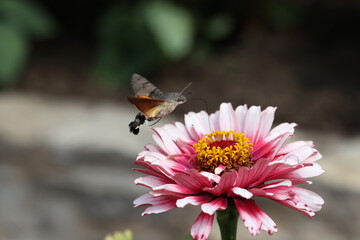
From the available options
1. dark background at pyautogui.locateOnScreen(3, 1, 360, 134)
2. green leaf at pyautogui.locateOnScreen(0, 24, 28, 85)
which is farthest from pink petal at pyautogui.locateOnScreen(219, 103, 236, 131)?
green leaf at pyautogui.locateOnScreen(0, 24, 28, 85)

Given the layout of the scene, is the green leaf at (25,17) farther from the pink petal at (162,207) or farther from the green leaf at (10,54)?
the pink petal at (162,207)

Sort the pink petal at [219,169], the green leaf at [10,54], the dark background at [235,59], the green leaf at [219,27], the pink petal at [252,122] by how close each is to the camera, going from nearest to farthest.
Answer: the pink petal at [219,169]
the pink petal at [252,122]
the dark background at [235,59]
the green leaf at [10,54]
the green leaf at [219,27]

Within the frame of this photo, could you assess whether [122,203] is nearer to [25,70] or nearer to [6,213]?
[6,213]

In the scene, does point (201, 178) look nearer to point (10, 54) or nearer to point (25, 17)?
point (10, 54)

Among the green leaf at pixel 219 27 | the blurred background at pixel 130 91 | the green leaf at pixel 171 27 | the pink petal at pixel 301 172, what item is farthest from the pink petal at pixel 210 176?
the green leaf at pixel 219 27

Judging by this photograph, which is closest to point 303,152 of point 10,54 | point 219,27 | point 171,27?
point 171,27

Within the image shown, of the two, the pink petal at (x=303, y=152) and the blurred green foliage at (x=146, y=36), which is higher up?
the blurred green foliage at (x=146, y=36)

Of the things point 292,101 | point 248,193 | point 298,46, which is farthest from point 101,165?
point 248,193
